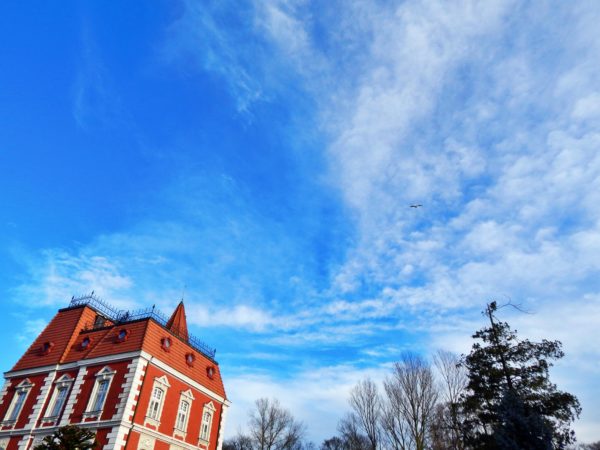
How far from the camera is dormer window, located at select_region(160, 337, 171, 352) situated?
89.7 feet

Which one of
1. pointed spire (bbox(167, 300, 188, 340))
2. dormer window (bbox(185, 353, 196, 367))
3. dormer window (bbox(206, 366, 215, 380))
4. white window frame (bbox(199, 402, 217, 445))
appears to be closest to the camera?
white window frame (bbox(199, 402, 217, 445))

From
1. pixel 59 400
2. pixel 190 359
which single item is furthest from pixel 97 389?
pixel 190 359

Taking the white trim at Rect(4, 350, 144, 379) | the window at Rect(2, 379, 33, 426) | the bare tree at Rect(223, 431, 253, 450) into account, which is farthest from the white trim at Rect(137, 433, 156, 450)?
the bare tree at Rect(223, 431, 253, 450)

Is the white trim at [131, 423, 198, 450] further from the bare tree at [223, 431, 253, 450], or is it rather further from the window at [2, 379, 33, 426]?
the bare tree at [223, 431, 253, 450]

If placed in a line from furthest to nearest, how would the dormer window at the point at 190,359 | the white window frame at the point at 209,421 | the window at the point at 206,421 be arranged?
the dormer window at the point at 190,359, the window at the point at 206,421, the white window frame at the point at 209,421

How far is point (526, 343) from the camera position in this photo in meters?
21.6

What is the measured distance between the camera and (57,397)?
85.5 ft

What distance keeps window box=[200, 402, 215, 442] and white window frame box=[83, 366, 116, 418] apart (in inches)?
305

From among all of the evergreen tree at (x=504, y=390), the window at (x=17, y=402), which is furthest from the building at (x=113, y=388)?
the evergreen tree at (x=504, y=390)

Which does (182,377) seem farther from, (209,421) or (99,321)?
(99,321)

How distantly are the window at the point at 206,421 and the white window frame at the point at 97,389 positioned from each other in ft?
25.4

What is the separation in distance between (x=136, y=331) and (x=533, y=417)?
76.5 feet

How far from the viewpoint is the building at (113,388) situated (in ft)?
77.4

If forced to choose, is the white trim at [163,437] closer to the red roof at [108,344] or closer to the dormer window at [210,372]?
the red roof at [108,344]
